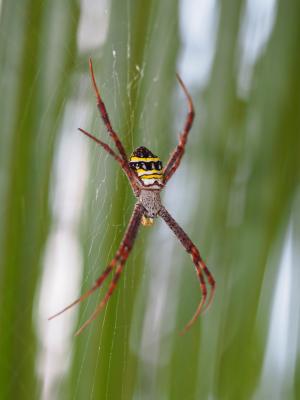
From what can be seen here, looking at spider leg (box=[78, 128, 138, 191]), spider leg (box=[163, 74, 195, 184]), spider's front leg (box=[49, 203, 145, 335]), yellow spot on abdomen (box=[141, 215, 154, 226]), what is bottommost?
spider's front leg (box=[49, 203, 145, 335])

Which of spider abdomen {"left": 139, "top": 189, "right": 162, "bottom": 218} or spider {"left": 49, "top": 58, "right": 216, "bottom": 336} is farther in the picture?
spider abdomen {"left": 139, "top": 189, "right": 162, "bottom": 218}

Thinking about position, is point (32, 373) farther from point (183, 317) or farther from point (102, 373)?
point (183, 317)

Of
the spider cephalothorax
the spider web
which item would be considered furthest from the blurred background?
the spider cephalothorax

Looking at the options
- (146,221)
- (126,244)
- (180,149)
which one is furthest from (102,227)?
(180,149)

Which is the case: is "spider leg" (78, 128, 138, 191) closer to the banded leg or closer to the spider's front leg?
the spider's front leg

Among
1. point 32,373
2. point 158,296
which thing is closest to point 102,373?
point 32,373

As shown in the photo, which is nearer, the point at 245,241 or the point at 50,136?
the point at 50,136

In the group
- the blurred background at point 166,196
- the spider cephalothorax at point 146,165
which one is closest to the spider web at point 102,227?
the blurred background at point 166,196
